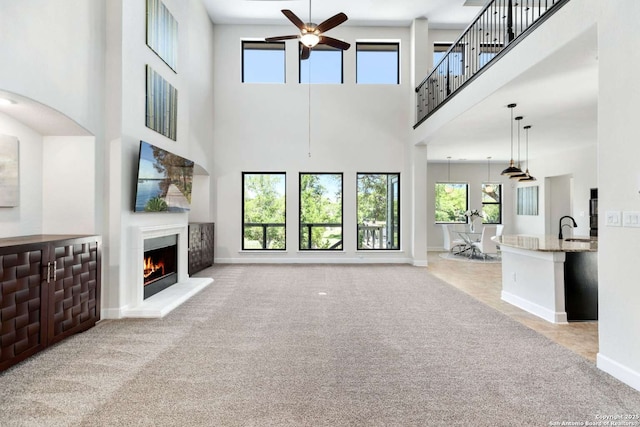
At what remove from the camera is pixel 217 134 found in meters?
8.30

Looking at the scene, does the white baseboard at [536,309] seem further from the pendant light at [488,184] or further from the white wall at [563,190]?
the pendant light at [488,184]

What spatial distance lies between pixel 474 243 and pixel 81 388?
8878mm

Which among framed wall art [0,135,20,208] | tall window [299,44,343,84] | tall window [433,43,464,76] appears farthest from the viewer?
tall window [299,44,343,84]

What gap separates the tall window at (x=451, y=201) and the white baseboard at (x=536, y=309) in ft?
22.2

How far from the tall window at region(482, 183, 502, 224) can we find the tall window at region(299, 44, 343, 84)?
21.0 feet

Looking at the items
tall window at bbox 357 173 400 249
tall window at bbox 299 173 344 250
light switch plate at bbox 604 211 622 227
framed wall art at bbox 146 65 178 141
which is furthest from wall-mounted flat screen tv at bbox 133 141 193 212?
light switch plate at bbox 604 211 622 227

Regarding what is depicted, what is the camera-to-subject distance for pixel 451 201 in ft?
37.6

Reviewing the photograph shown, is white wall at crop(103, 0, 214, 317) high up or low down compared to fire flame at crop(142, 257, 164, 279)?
up

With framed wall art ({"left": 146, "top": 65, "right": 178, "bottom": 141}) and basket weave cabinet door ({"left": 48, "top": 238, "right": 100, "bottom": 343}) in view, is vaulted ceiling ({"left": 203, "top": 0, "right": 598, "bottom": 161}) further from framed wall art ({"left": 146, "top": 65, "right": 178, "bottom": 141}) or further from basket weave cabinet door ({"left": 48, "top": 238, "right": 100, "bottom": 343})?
basket weave cabinet door ({"left": 48, "top": 238, "right": 100, "bottom": 343})

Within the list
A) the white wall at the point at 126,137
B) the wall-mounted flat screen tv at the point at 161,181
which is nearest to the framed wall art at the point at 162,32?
the white wall at the point at 126,137

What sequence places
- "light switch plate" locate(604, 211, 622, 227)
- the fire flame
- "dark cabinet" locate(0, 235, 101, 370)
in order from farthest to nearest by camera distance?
the fire flame < "dark cabinet" locate(0, 235, 101, 370) < "light switch plate" locate(604, 211, 622, 227)

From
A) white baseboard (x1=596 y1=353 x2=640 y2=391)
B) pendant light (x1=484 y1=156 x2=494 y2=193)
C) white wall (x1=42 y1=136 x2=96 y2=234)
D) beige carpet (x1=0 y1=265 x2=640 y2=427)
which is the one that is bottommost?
beige carpet (x1=0 y1=265 x2=640 y2=427)

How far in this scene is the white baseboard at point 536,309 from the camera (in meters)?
3.93

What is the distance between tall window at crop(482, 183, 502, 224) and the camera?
37.6 feet
